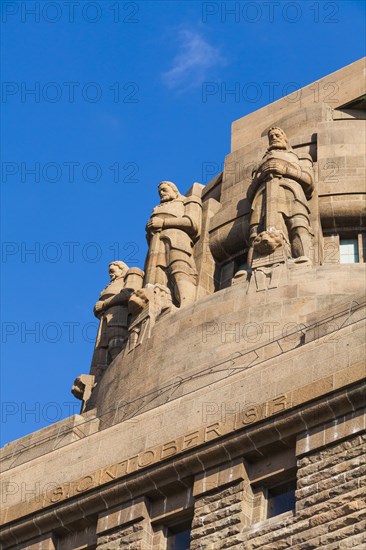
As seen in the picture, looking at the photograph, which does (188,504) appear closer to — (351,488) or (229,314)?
(351,488)

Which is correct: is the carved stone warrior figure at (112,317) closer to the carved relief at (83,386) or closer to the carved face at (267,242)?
the carved relief at (83,386)

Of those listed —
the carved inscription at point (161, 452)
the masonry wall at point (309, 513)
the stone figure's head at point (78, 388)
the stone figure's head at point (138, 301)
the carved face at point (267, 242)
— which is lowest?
the masonry wall at point (309, 513)

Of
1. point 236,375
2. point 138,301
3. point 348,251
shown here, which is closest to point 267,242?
point 138,301

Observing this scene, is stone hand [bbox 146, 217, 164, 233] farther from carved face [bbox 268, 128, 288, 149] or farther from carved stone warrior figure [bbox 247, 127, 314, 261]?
carved face [bbox 268, 128, 288, 149]

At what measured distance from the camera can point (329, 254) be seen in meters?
43.2

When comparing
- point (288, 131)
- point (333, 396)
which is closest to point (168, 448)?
point (333, 396)

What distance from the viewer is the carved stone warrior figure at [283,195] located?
1601 inches

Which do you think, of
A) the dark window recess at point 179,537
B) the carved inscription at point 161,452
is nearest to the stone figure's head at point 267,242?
the carved inscription at point 161,452

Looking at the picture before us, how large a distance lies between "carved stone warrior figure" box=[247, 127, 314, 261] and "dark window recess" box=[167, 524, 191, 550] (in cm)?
1148

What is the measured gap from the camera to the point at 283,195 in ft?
137

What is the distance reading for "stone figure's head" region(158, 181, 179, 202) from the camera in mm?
45281

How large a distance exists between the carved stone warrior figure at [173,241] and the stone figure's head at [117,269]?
192cm

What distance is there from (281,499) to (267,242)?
1119 cm

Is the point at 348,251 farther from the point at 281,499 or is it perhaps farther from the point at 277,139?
the point at 281,499
